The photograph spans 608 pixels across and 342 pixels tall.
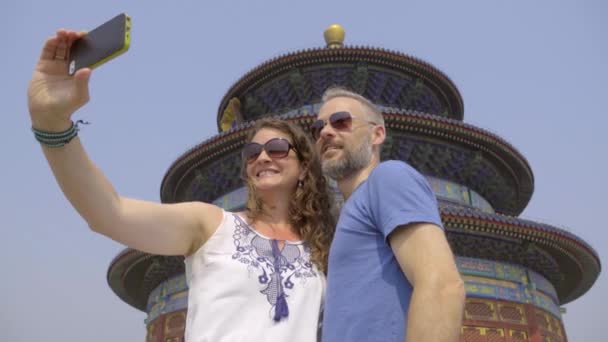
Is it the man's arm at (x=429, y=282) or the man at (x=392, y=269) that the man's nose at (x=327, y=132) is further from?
the man's arm at (x=429, y=282)

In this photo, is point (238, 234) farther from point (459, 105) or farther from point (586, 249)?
point (459, 105)

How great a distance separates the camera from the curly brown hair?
2533 millimetres

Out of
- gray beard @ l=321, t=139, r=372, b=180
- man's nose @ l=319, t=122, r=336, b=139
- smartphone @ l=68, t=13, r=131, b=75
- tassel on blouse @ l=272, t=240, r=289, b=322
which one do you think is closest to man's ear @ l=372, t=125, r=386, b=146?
gray beard @ l=321, t=139, r=372, b=180

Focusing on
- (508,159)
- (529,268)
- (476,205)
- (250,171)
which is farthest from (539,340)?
(250,171)

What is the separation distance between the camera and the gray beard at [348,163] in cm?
240

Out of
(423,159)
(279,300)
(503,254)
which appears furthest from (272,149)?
(423,159)

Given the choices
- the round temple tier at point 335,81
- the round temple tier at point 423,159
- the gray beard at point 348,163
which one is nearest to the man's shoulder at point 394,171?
the gray beard at point 348,163

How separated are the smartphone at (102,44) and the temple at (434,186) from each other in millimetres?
10302

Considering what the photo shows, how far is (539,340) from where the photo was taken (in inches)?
487

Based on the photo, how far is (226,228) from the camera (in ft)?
7.76

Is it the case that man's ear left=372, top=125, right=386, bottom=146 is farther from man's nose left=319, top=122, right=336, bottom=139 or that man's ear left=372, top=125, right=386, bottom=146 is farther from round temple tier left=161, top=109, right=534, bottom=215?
round temple tier left=161, top=109, right=534, bottom=215

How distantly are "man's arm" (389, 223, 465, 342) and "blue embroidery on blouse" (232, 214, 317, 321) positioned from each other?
1.87 ft

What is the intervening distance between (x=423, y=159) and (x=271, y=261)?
12.6 meters

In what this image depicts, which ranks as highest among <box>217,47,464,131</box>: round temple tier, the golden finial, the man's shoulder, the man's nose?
the golden finial
